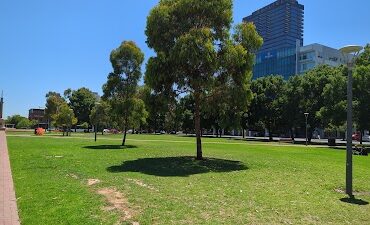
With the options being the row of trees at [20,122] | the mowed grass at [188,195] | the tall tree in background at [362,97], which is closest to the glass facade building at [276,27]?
the row of trees at [20,122]

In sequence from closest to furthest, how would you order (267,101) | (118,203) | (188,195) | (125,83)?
(118,203)
(188,195)
(125,83)
(267,101)

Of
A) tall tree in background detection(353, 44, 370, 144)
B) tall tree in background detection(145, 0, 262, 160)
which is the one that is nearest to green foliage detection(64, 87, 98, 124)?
tall tree in background detection(353, 44, 370, 144)

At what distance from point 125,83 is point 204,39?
57.0 ft

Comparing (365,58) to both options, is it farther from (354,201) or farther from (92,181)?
(92,181)

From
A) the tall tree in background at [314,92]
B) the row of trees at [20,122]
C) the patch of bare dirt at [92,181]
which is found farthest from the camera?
the row of trees at [20,122]

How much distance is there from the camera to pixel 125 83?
34938 millimetres

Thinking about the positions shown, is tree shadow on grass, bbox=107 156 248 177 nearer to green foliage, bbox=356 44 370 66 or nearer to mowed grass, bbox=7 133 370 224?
mowed grass, bbox=7 133 370 224

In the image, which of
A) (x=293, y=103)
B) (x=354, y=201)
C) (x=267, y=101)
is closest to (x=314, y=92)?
(x=293, y=103)

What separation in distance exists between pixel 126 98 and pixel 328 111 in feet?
90.9

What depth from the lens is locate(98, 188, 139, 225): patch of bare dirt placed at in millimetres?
8773

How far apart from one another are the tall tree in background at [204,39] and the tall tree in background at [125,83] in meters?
14.3

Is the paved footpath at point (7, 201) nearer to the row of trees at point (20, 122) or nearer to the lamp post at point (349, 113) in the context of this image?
the lamp post at point (349, 113)

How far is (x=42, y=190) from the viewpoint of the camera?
11.8 metres

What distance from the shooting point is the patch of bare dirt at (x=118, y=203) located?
8.77 m
